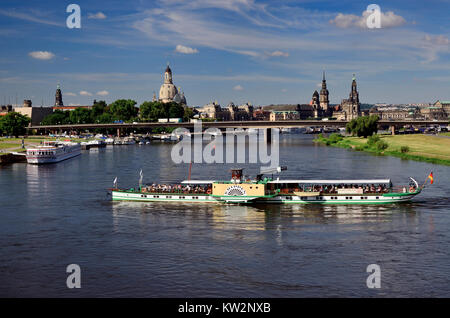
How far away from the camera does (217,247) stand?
32094 mm

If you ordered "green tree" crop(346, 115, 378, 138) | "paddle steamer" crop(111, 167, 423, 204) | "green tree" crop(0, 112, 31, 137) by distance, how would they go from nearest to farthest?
1. "paddle steamer" crop(111, 167, 423, 204)
2. "green tree" crop(346, 115, 378, 138)
3. "green tree" crop(0, 112, 31, 137)

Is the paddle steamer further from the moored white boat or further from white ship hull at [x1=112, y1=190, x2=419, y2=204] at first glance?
the moored white boat

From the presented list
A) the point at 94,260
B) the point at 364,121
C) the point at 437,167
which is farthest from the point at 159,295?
the point at 364,121

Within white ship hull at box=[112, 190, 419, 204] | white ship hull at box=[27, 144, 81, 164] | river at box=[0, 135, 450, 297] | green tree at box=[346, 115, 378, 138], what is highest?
green tree at box=[346, 115, 378, 138]

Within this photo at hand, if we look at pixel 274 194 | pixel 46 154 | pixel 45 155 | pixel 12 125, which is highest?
pixel 12 125

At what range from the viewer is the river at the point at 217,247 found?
25.6 m

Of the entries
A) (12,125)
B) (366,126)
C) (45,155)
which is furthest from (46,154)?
(366,126)

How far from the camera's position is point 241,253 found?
3072cm

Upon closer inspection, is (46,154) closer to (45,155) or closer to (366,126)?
(45,155)

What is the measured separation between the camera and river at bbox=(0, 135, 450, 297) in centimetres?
2561

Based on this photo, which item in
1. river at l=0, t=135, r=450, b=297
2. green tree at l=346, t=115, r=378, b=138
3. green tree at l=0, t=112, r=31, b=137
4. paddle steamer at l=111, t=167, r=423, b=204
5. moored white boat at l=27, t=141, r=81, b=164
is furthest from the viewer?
green tree at l=0, t=112, r=31, b=137

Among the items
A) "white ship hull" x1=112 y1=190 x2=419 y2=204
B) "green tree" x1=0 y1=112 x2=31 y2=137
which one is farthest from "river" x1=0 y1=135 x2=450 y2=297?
"green tree" x1=0 y1=112 x2=31 y2=137
